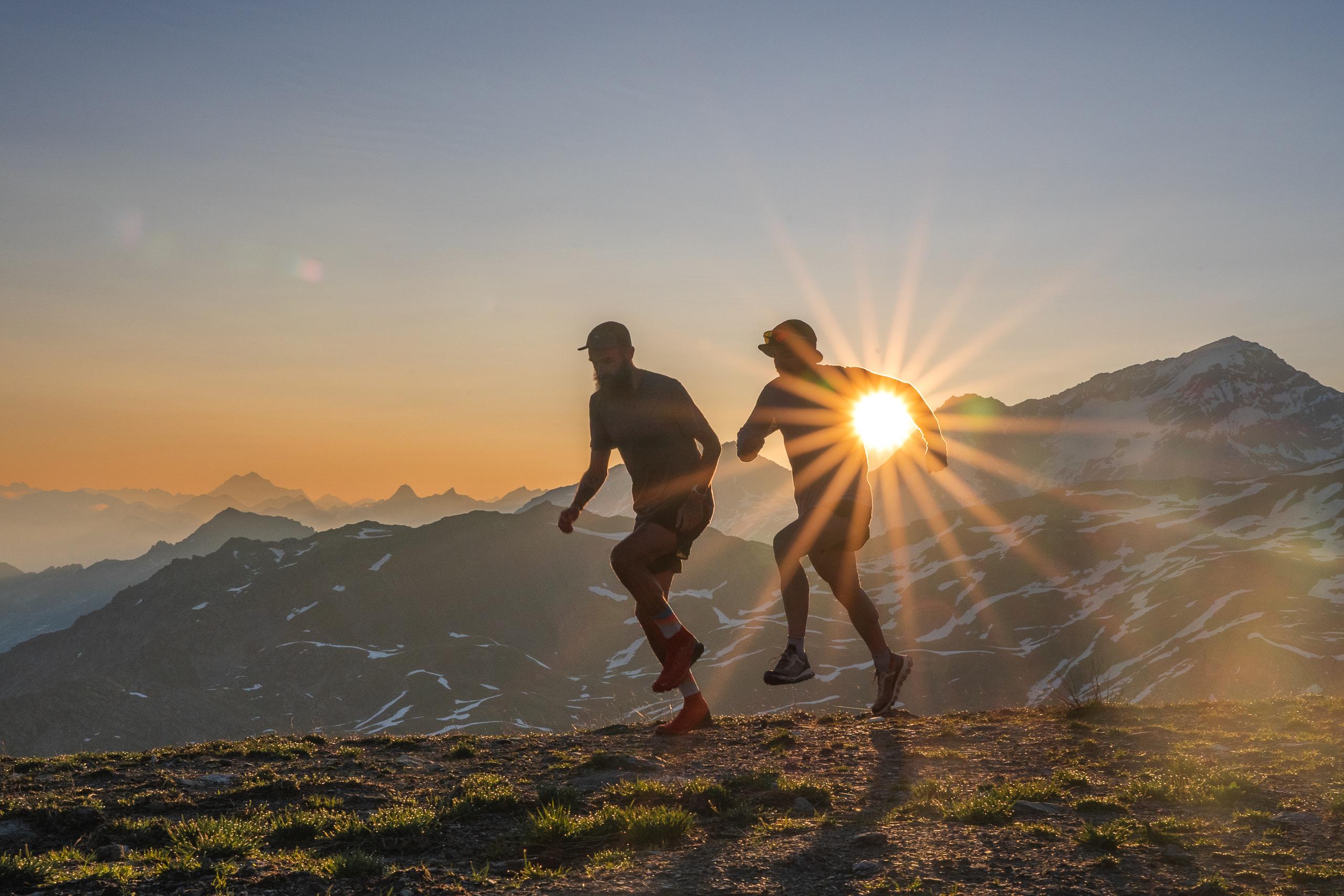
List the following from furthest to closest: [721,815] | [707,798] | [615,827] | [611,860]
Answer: [707,798]
[721,815]
[615,827]
[611,860]

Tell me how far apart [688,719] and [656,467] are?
3054 mm

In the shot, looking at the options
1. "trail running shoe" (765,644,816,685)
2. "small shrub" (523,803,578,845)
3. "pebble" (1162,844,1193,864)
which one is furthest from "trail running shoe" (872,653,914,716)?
"small shrub" (523,803,578,845)

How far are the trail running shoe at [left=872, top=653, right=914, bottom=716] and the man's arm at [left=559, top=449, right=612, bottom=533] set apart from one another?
4.21m

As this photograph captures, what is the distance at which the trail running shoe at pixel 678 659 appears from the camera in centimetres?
1033

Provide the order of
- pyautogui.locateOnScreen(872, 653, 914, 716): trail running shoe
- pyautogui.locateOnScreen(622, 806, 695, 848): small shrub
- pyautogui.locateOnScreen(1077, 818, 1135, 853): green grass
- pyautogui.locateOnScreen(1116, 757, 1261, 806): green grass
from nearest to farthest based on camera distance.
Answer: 1. pyautogui.locateOnScreen(1077, 818, 1135, 853): green grass
2. pyautogui.locateOnScreen(622, 806, 695, 848): small shrub
3. pyautogui.locateOnScreen(1116, 757, 1261, 806): green grass
4. pyautogui.locateOnScreen(872, 653, 914, 716): trail running shoe

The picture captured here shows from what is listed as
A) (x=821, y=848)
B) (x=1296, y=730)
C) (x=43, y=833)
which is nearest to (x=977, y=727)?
(x=1296, y=730)

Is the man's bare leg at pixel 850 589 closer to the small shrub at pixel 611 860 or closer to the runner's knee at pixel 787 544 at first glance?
the runner's knee at pixel 787 544

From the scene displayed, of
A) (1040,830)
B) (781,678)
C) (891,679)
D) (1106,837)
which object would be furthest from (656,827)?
(891,679)

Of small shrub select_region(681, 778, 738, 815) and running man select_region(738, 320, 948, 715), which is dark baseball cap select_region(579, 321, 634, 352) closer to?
running man select_region(738, 320, 948, 715)

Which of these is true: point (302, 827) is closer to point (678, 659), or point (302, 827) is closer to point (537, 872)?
point (537, 872)

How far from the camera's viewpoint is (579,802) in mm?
7004

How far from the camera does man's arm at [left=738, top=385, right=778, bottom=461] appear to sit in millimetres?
10672

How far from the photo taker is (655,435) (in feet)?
34.2

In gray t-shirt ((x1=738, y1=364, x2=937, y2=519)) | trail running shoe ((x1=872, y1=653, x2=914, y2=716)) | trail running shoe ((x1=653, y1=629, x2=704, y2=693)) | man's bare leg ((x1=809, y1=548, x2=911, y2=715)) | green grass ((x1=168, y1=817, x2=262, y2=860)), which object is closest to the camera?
green grass ((x1=168, y1=817, x2=262, y2=860))
